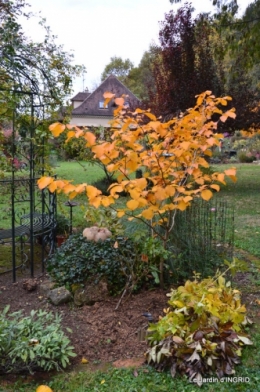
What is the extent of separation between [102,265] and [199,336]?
1.26 metres

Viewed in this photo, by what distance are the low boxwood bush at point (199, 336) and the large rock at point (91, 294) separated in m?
0.74

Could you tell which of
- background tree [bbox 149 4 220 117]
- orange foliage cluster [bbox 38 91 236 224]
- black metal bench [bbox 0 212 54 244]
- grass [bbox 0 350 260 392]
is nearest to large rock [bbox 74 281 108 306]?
orange foliage cluster [bbox 38 91 236 224]

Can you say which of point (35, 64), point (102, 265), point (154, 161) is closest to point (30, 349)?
point (102, 265)

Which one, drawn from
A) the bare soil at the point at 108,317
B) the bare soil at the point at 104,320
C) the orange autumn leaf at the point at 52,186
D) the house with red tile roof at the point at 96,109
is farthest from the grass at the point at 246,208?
the house with red tile roof at the point at 96,109

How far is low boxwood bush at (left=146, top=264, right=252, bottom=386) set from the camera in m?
2.24

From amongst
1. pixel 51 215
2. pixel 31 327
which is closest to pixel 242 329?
pixel 31 327

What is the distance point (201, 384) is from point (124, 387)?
450 mm

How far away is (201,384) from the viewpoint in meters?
2.15

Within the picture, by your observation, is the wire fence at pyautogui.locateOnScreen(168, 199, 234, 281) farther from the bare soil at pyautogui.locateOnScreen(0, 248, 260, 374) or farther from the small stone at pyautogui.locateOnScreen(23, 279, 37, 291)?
the small stone at pyautogui.locateOnScreen(23, 279, 37, 291)

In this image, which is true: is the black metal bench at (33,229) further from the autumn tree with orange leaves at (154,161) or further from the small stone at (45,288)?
the autumn tree with orange leaves at (154,161)

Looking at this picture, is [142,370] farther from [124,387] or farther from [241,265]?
[241,265]

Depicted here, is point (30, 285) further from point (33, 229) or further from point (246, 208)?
point (246, 208)

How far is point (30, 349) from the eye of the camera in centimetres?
221

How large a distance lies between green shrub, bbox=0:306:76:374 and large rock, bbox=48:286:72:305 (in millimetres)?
711
